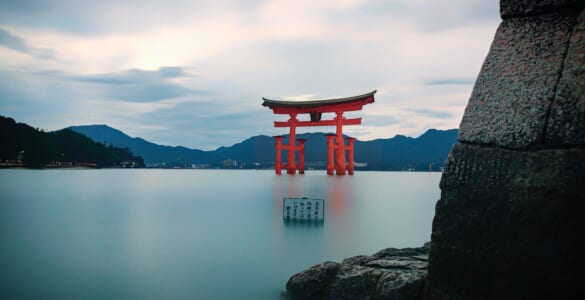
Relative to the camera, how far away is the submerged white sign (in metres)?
9.94

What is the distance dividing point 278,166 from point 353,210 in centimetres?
3332

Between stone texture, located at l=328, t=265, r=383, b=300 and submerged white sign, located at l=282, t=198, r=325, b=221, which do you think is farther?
submerged white sign, located at l=282, t=198, r=325, b=221

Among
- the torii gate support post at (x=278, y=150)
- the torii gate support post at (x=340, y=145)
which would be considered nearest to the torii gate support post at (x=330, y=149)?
the torii gate support post at (x=340, y=145)

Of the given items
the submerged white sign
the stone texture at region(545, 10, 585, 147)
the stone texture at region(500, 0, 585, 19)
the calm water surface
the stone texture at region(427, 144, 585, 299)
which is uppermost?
the stone texture at region(500, 0, 585, 19)

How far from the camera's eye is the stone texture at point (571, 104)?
1.98 meters

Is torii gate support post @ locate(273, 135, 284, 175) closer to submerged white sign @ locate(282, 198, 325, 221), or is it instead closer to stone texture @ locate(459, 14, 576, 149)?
submerged white sign @ locate(282, 198, 325, 221)

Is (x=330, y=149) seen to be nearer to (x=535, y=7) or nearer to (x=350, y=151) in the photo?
(x=350, y=151)

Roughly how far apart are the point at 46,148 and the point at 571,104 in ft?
195

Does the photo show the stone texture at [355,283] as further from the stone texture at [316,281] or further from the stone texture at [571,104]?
the stone texture at [571,104]

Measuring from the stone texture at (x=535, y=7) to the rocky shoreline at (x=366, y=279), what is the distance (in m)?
1.66

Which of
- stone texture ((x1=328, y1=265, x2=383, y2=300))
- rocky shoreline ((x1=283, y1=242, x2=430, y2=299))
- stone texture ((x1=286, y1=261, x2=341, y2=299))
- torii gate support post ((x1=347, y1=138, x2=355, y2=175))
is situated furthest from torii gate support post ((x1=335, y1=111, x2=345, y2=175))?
stone texture ((x1=328, y1=265, x2=383, y2=300))

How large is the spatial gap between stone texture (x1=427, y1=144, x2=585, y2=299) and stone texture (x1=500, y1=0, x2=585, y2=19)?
774mm

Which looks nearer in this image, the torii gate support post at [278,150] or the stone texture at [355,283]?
the stone texture at [355,283]

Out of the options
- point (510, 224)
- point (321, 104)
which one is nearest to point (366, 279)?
point (510, 224)
